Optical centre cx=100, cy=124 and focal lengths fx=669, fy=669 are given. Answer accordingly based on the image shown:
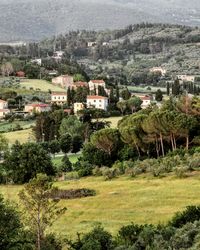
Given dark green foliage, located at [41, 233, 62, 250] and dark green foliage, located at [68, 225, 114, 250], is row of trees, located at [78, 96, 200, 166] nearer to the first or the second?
dark green foliage, located at [41, 233, 62, 250]

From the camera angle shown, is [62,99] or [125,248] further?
[62,99]

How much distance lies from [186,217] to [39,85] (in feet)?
323

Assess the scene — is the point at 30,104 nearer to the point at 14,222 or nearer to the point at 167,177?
the point at 167,177

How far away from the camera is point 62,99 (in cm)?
10962

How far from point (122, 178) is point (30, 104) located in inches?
2310

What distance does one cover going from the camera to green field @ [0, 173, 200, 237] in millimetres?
33688

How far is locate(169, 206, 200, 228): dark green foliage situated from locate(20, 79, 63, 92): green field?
91676mm

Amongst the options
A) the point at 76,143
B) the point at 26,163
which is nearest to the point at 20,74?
the point at 76,143

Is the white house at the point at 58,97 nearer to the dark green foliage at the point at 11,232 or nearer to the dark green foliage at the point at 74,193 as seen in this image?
the dark green foliage at the point at 74,193

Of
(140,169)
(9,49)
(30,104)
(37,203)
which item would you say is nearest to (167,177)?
(140,169)

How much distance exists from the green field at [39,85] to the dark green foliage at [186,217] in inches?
3609

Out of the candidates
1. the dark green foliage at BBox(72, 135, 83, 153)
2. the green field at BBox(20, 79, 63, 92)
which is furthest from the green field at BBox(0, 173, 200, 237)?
the green field at BBox(20, 79, 63, 92)

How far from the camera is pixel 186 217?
1172 inches

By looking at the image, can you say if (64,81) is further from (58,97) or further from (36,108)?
(36,108)
